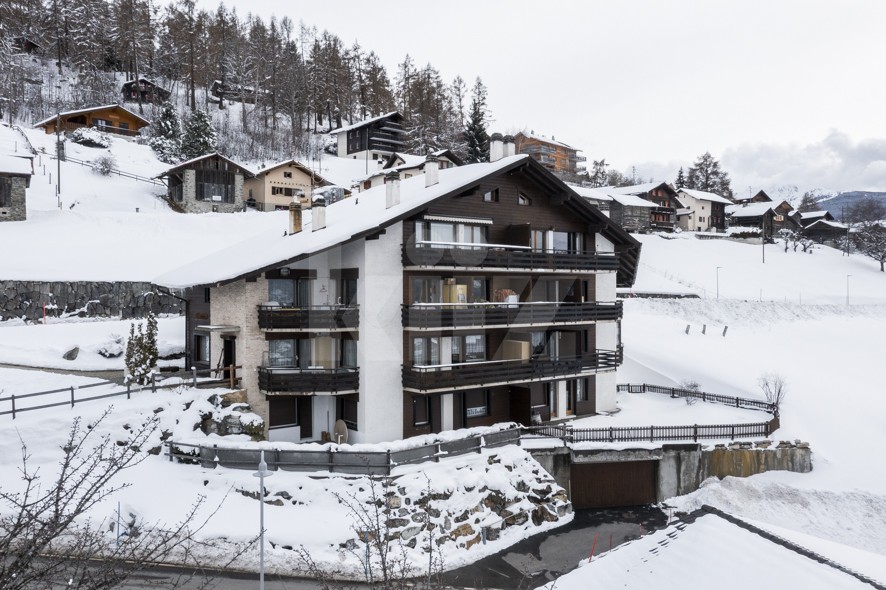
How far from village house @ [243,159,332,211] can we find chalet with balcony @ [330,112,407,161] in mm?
26825

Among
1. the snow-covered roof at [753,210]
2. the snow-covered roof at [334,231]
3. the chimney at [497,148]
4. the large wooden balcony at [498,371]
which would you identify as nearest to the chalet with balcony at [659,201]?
the snow-covered roof at [753,210]

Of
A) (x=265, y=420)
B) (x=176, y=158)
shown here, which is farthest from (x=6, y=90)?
(x=265, y=420)

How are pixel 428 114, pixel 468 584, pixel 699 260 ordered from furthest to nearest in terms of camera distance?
pixel 428 114
pixel 699 260
pixel 468 584

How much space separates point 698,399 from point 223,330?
26.3 metres

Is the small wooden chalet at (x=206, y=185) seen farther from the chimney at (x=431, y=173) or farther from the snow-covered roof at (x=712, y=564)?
the snow-covered roof at (x=712, y=564)

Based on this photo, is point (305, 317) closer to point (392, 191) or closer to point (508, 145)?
point (392, 191)

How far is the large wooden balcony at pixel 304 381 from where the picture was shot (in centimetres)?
2530

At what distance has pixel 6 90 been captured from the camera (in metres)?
77.4

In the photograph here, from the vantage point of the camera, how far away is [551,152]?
122 meters

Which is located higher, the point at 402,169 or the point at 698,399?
the point at 402,169

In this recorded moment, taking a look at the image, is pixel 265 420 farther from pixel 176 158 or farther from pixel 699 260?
pixel 699 260

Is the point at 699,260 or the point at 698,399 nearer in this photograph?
the point at 698,399

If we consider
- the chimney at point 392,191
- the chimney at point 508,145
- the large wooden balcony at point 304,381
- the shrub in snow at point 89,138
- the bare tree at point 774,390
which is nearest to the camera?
the large wooden balcony at point 304,381

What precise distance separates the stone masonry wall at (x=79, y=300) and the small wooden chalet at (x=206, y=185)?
2084 centimetres
